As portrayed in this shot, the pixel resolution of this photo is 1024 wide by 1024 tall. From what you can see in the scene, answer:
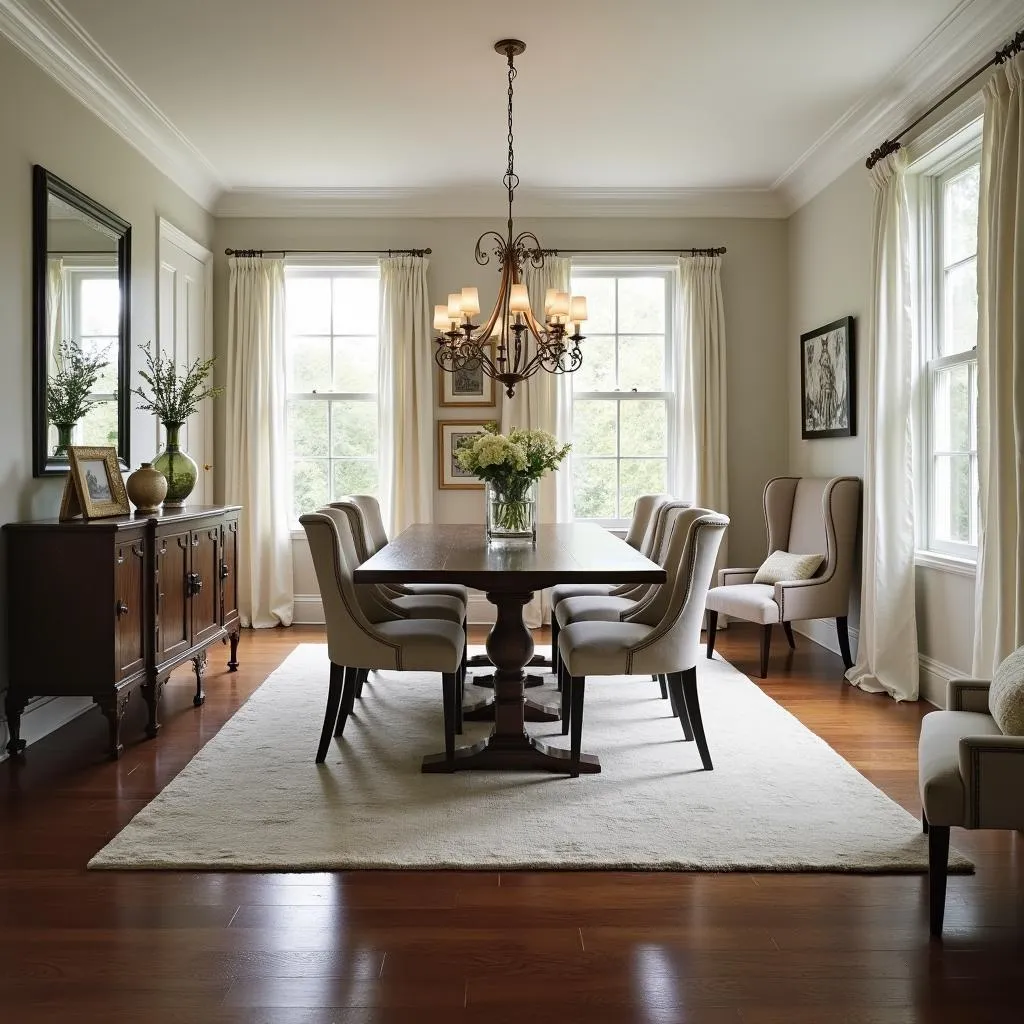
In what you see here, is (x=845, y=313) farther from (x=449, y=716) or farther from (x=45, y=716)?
(x=45, y=716)

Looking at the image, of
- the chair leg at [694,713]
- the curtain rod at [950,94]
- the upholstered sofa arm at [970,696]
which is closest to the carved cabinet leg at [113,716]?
the chair leg at [694,713]

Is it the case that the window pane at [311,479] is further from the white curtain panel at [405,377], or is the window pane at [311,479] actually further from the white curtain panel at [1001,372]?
the white curtain panel at [1001,372]

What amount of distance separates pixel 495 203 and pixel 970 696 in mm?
4844

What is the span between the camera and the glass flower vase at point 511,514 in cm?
421

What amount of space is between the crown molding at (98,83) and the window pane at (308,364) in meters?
1.22

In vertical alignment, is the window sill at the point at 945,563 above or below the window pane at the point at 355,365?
below

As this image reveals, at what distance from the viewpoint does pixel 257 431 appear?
6641 mm

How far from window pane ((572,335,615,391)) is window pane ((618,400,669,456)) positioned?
200 mm

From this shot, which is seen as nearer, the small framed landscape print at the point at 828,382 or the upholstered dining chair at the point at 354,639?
the upholstered dining chair at the point at 354,639

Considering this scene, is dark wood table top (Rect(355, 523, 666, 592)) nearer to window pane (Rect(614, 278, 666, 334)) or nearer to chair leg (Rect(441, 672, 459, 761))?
chair leg (Rect(441, 672, 459, 761))

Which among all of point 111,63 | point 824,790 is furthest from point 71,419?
point 824,790

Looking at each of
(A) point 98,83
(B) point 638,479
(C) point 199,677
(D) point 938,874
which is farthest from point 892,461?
(A) point 98,83

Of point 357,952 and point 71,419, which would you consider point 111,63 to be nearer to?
point 71,419

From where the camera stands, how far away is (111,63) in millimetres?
4438
